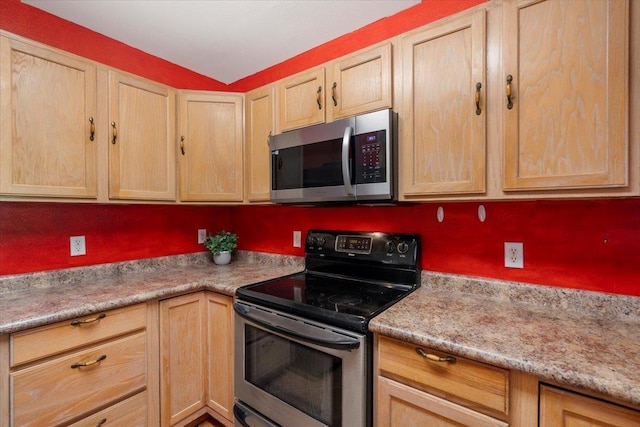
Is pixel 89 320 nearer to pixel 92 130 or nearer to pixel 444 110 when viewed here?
pixel 92 130

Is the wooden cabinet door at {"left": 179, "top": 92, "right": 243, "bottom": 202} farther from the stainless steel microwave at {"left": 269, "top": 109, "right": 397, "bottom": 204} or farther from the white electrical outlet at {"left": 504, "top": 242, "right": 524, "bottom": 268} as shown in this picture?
the white electrical outlet at {"left": 504, "top": 242, "right": 524, "bottom": 268}

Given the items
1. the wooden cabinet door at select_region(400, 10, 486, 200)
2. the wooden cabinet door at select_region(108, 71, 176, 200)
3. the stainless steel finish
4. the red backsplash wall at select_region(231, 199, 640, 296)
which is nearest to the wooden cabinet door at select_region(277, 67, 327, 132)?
the wooden cabinet door at select_region(400, 10, 486, 200)

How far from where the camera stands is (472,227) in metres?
1.52

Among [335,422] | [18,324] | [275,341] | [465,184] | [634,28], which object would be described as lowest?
[335,422]

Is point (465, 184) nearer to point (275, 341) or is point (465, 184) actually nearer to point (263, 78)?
point (275, 341)

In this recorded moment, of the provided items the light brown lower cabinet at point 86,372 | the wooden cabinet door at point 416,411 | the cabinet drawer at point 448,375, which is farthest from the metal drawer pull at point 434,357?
the light brown lower cabinet at point 86,372

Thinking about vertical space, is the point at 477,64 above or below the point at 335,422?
above

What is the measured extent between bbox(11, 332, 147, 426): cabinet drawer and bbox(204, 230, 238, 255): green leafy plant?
860 mm

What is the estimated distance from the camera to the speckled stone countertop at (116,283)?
128 centimetres

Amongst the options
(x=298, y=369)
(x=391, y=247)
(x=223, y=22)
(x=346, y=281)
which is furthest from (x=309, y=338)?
(x=223, y=22)

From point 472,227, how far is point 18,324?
2.01m

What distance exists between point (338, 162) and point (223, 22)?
3.85 ft

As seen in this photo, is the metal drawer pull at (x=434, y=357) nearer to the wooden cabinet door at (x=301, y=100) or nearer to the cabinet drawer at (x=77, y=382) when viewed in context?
the wooden cabinet door at (x=301, y=100)

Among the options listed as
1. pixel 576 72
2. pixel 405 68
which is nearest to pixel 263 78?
pixel 405 68
